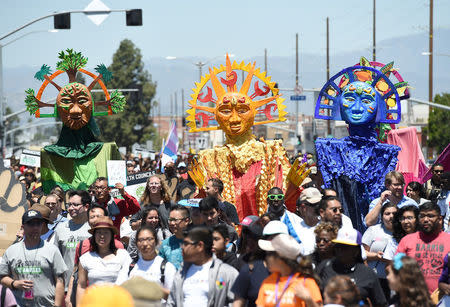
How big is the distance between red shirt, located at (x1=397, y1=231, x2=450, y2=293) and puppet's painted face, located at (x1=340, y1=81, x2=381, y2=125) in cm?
506

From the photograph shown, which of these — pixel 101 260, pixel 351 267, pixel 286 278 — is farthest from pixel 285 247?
pixel 101 260

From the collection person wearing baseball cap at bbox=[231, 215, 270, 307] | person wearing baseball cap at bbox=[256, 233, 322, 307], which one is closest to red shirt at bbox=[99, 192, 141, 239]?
person wearing baseball cap at bbox=[231, 215, 270, 307]

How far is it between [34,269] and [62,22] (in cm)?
1081

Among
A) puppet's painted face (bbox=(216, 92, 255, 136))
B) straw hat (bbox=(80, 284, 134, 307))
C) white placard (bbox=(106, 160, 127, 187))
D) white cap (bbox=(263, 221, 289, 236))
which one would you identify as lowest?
white placard (bbox=(106, 160, 127, 187))

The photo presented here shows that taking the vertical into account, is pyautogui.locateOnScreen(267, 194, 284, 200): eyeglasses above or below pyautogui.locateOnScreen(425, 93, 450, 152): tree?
above

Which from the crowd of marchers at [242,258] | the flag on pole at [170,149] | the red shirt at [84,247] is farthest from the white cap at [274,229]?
the flag on pole at [170,149]

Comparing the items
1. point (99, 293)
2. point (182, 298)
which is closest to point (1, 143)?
point (182, 298)

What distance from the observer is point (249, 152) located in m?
12.3

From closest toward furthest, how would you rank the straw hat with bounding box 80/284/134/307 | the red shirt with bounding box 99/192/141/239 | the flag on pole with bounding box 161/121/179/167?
the straw hat with bounding box 80/284/134/307 → the red shirt with bounding box 99/192/141/239 → the flag on pole with bounding box 161/121/179/167

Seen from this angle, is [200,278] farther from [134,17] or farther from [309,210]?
[134,17]

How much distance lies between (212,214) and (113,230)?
43.5 inches

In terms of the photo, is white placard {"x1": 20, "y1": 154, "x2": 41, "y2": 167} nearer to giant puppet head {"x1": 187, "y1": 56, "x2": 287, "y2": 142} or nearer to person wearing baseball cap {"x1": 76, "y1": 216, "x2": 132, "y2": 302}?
giant puppet head {"x1": 187, "y1": 56, "x2": 287, "y2": 142}

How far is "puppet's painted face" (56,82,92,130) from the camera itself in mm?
14227

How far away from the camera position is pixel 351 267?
6.21 metres
